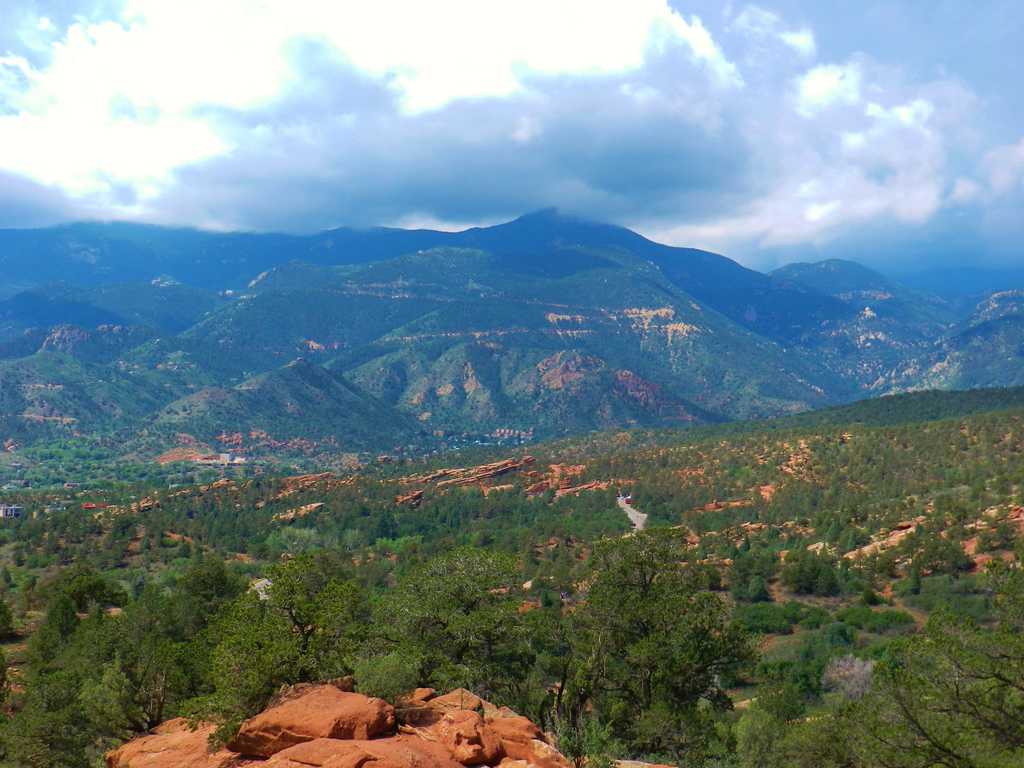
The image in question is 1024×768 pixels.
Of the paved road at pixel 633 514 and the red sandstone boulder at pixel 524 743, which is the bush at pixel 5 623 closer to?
the red sandstone boulder at pixel 524 743

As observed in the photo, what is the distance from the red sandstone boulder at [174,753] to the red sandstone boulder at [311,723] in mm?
544

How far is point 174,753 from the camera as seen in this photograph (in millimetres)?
23938

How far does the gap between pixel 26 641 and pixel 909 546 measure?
87753 millimetres

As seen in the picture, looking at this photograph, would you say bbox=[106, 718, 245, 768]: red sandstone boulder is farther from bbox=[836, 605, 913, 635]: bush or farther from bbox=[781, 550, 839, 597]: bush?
bbox=[781, 550, 839, 597]: bush

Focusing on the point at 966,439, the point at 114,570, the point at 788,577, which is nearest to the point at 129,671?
the point at 788,577

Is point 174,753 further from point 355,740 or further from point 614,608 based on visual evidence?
point 614,608

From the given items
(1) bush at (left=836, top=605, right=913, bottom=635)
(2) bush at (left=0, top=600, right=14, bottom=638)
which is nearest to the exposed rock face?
(2) bush at (left=0, top=600, right=14, bottom=638)

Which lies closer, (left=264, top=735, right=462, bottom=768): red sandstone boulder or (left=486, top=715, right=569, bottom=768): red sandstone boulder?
(left=264, top=735, right=462, bottom=768): red sandstone boulder

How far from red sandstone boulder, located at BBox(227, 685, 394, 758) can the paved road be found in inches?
4150

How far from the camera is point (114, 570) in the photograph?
343ft

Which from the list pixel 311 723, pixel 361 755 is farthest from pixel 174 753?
pixel 361 755

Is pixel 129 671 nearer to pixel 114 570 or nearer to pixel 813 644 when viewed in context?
pixel 813 644

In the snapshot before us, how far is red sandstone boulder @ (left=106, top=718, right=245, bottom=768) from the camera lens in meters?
22.0

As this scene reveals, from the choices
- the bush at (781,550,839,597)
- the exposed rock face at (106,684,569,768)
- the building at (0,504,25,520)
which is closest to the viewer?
the exposed rock face at (106,684,569,768)
